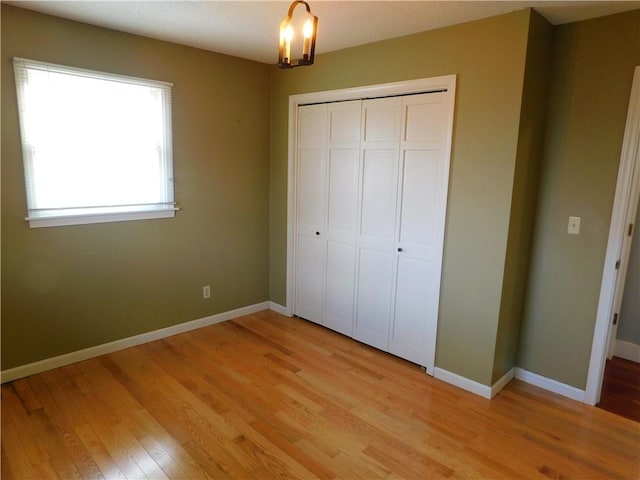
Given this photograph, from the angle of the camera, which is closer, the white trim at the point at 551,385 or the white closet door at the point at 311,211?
the white trim at the point at 551,385

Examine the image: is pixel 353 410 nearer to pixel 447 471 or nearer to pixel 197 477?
pixel 447 471

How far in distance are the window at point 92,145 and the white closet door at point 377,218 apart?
157cm

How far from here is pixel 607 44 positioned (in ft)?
8.11

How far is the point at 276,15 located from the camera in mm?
2564

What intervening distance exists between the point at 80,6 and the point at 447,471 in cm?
333

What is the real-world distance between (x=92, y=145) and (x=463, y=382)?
307cm

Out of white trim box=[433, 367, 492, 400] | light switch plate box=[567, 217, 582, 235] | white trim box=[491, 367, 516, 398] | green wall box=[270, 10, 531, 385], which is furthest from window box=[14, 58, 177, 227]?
light switch plate box=[567, 217, 582, 235]

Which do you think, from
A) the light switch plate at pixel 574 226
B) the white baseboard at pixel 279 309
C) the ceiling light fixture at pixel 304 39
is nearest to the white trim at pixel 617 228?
the light switch plate at pixel 574 226

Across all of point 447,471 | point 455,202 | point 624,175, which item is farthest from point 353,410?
point 624,175

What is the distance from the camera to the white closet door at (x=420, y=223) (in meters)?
2.86

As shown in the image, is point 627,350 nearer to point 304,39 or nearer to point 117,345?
point 304,39

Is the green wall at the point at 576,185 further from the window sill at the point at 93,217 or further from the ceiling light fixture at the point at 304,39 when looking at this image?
the window sill at the point at 93,217

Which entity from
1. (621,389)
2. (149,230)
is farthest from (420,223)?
(149,230)

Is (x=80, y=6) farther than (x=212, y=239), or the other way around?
(x=212, y=239)
